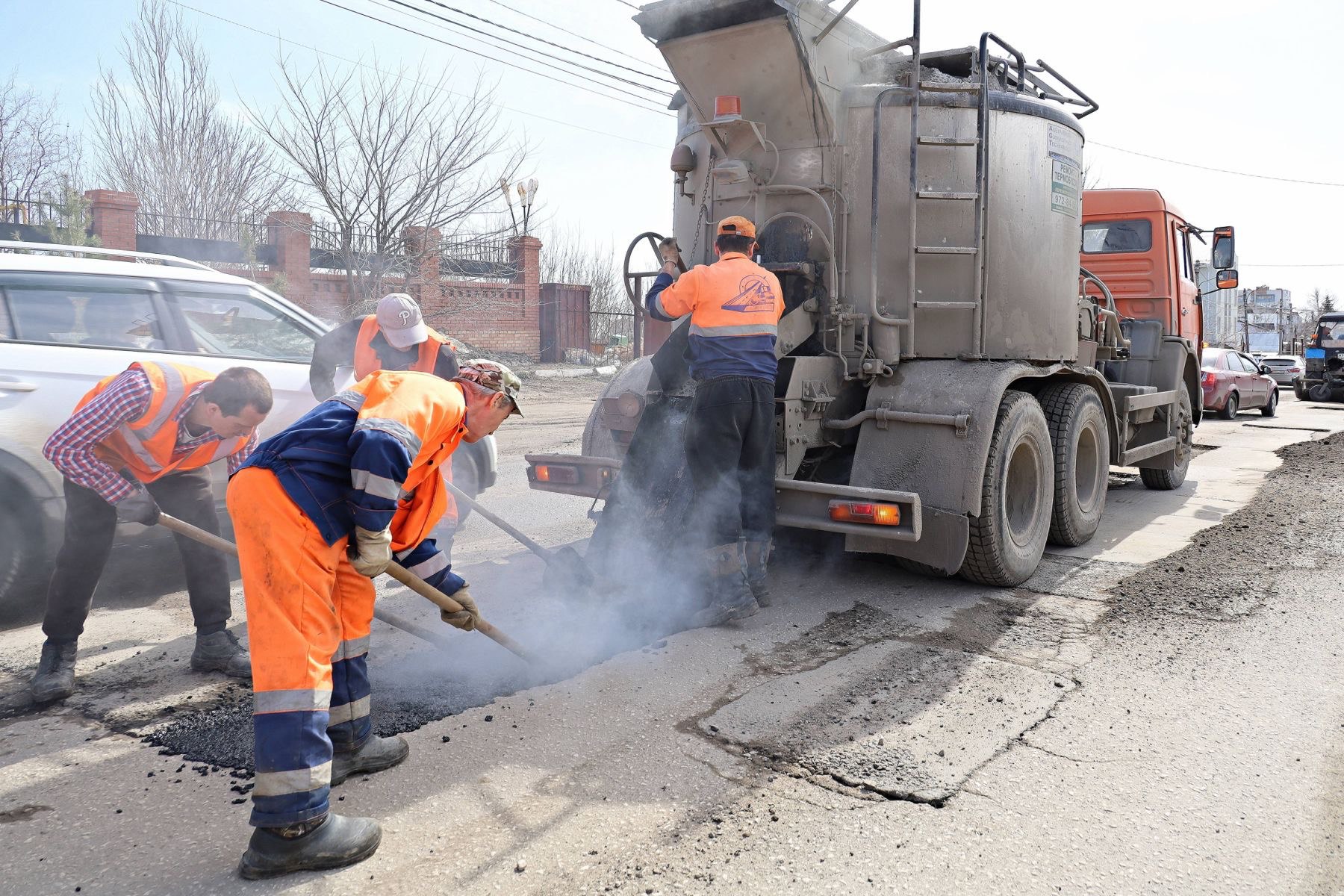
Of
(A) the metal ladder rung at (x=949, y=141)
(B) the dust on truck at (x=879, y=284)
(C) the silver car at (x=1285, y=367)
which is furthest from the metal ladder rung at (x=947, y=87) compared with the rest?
(C) the silver car at (x=1285, y=367)

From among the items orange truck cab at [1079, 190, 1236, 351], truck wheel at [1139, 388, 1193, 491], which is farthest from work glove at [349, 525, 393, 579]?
orange truck cab at [1079, 190, 1236, 351]

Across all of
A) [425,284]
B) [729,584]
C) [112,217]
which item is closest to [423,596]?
[729,584]

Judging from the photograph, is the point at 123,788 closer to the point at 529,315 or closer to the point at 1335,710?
the point at 1335,710

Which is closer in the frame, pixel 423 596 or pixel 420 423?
pixel 420 423

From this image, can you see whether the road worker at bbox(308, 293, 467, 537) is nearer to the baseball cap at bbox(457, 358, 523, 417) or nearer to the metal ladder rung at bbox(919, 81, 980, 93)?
the baseball cap at bbox(457, 358, 523, 417)

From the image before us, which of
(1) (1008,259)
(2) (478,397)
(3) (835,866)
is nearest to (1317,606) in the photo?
(1) (1008,259)

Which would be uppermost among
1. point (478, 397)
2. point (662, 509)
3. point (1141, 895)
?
point (478, 397)

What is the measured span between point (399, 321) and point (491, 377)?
1.88 meters

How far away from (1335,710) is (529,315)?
20.6m

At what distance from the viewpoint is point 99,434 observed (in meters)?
3.37

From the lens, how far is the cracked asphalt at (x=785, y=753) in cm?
238

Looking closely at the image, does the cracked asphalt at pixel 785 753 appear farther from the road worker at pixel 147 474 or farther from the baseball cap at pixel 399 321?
the baseball cap at pixel 399 321

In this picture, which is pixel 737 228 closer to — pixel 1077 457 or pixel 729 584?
pixel 729 584

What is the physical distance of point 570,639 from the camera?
165 inches
